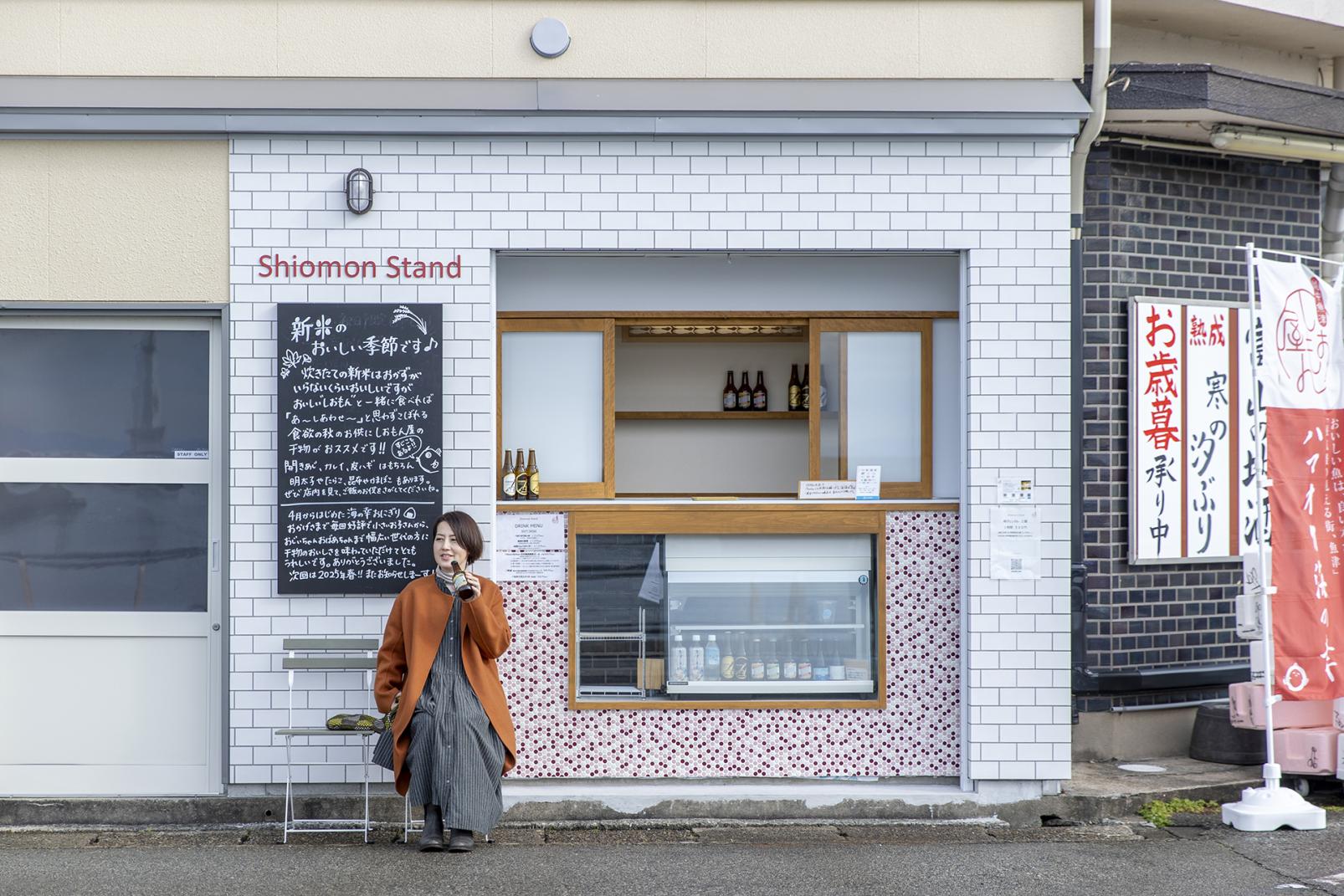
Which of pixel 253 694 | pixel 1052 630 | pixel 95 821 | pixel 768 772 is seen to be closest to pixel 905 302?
pixel 1052 630

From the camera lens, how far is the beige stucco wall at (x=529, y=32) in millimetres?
6801

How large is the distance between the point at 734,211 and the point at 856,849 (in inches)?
132

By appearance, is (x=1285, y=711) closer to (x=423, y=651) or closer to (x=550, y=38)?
(x=423, y=651)

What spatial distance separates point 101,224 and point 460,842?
3714mm

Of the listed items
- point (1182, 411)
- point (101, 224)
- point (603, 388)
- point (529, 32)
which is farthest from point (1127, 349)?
point (101, 224)

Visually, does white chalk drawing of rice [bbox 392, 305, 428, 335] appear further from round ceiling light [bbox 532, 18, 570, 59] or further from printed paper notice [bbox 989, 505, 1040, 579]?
printed paper notice [bbox 989, 505, 1040, 579]

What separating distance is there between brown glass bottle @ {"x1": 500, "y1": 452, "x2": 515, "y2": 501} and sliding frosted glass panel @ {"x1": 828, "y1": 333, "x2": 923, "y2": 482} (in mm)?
1880

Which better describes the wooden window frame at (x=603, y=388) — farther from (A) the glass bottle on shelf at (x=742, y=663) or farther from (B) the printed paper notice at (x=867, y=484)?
(B) the printed paper notice at (x=867, y=484)

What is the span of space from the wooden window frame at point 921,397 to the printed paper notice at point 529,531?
1469mm

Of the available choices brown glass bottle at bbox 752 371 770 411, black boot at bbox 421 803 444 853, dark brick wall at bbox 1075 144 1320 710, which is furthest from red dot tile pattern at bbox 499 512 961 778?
brown glass bottle at bbox 752 371 770 411

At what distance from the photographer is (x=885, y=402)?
7289 mm

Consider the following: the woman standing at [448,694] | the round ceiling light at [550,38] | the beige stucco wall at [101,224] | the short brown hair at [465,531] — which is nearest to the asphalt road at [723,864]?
the woman standing at [448,694]

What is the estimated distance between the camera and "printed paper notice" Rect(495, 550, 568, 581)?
700cm

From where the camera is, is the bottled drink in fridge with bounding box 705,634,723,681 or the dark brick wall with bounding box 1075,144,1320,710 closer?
the bottled drink in fridge with bounding box 705,634,723,681
